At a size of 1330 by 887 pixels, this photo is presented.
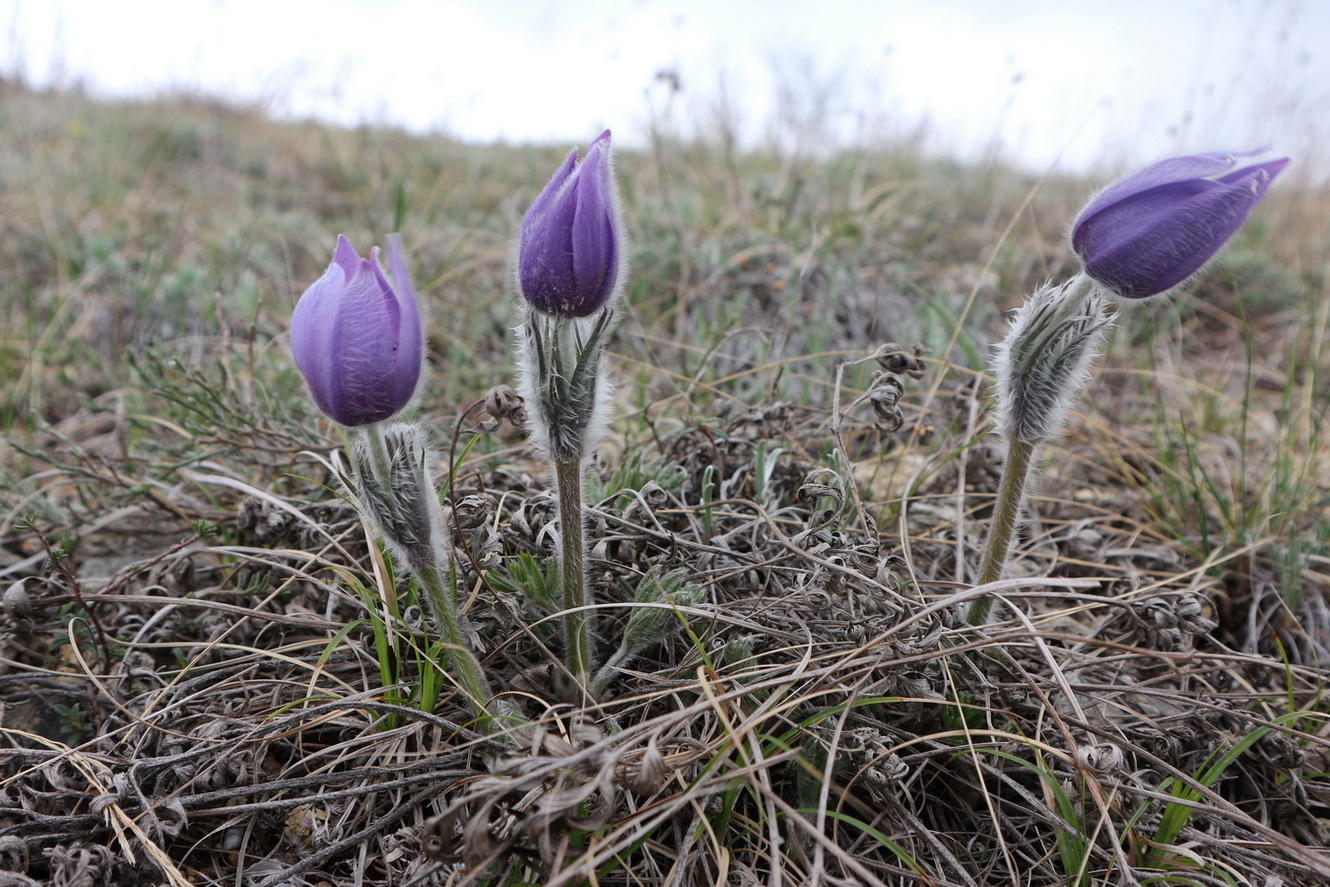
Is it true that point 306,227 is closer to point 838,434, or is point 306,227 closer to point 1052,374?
point 838,434

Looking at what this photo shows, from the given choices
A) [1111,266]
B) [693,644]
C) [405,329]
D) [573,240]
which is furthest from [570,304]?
[1111,266]

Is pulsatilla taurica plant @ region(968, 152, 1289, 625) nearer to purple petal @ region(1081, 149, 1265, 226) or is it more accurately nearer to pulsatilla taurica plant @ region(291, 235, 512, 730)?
purple petal @ region(1081, 149, 1265, 226)

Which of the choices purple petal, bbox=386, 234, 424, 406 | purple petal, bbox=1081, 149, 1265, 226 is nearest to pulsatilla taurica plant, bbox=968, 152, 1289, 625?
purple petal, bbox=1081, 149, 1265, 226

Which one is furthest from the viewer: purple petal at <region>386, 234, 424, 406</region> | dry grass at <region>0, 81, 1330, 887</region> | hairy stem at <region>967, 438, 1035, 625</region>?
hairy stem at <region>967, 438, 1035, 625</region>

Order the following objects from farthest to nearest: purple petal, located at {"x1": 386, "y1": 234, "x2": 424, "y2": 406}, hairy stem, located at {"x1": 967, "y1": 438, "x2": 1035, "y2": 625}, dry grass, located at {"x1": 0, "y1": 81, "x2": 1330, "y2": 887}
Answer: hairy stem, located at {"x1": 967, "y1": 438, "x2": 1035, "y2": 625} → dry grass, located at {"x1": 0, "y1": 81, "x2": 1330, "y2": 887} → purple petal, located at {"x1": 386, "y1": 234, "x2": 424, "y2": 406}

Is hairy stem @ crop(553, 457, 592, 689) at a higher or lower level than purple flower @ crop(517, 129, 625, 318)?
lower

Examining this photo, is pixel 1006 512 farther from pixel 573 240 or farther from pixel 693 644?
pixel 573 240

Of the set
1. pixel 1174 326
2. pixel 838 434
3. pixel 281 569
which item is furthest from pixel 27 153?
pixel 1174 326
